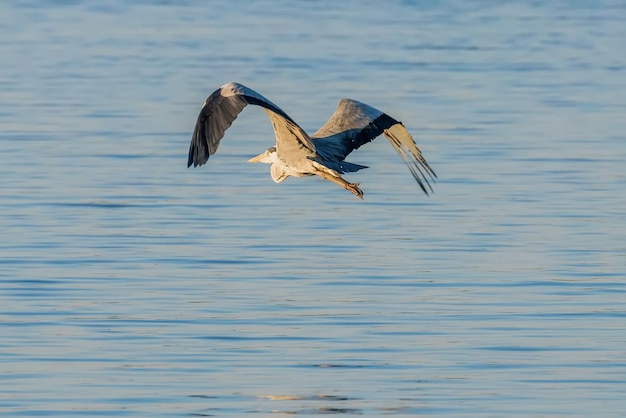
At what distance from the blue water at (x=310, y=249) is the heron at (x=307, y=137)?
32.8 inches

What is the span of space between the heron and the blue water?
2.74 feet

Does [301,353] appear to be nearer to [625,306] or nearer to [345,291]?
[345,291]

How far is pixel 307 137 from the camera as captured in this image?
990cm

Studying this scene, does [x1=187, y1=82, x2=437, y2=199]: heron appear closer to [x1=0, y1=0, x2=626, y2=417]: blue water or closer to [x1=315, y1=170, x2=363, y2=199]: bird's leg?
[x1=315, y1=170, x2=363, y2=199]: bird's leg

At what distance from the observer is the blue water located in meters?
8.62

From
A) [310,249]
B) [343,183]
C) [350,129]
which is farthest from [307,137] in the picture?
[310,249]

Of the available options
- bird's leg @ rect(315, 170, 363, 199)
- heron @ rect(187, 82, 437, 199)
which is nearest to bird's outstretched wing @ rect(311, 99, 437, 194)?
heron @ rect(187, 82, 437, 199)

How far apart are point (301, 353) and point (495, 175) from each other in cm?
604

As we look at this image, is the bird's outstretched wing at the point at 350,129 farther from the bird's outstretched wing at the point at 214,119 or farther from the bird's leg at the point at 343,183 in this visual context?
the bird's outstretched wing at the point at 214,119

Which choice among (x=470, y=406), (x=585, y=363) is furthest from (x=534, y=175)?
(x=470, y=406)

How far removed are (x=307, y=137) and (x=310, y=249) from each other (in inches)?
79.6

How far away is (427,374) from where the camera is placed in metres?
8.79

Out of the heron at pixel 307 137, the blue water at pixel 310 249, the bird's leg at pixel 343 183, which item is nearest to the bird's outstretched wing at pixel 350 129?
the heron at pixel 307 137

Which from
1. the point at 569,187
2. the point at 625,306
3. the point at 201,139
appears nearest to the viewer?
the point at 201,139
